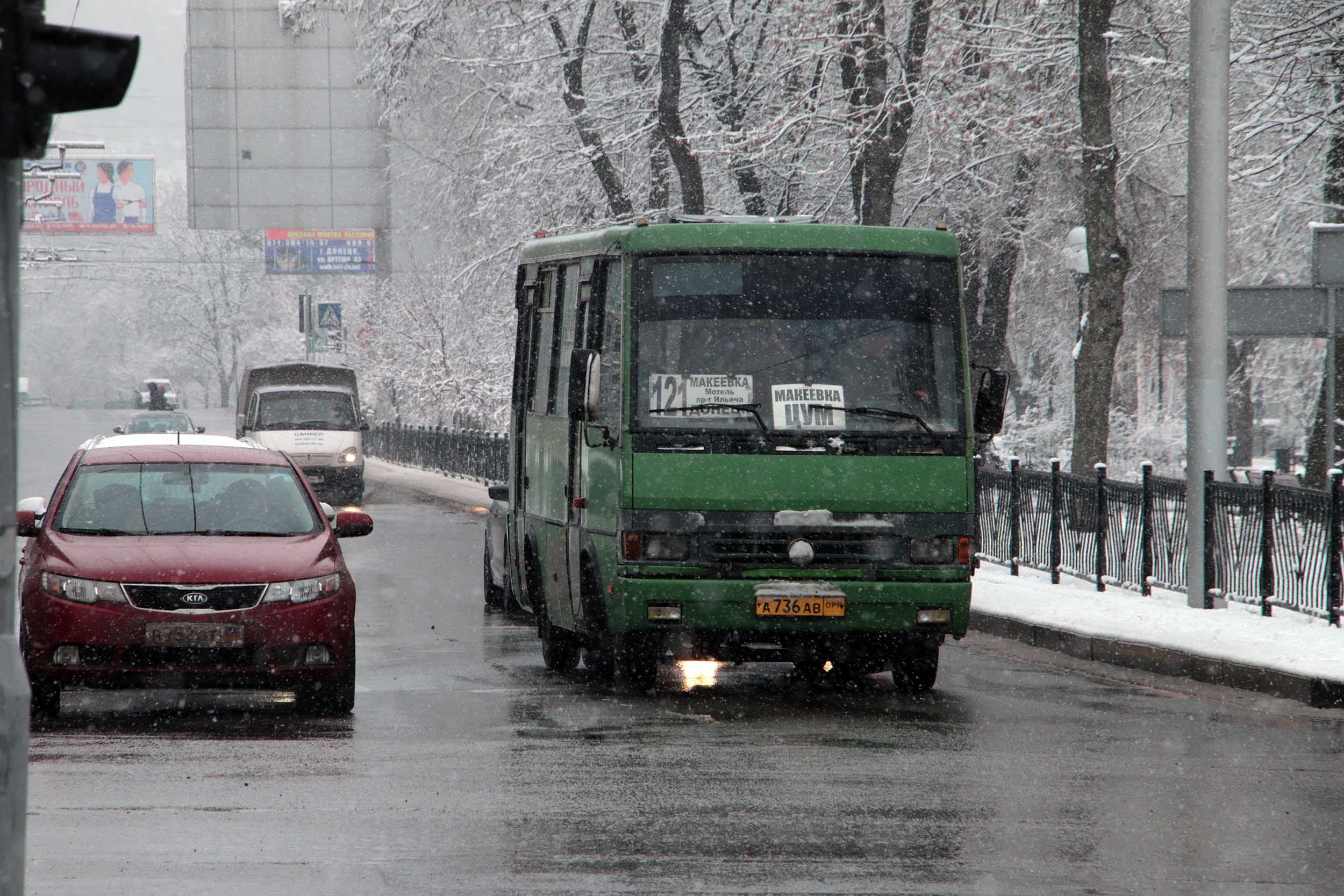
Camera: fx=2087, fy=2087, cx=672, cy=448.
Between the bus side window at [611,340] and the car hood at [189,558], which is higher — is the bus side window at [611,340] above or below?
above

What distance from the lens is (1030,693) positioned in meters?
12.3

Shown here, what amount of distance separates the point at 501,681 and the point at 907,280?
3467 mm

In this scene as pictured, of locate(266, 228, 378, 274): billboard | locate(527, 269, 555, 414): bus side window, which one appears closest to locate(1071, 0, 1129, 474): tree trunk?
locate(527, 269, 555, 414): bus side window

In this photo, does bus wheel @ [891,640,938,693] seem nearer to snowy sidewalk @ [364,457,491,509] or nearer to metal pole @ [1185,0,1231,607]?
metal pole @ [1185,0,1231,607]

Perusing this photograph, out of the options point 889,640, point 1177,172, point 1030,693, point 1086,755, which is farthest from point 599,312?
point 1177,172

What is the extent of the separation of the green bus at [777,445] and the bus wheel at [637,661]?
0.04ft

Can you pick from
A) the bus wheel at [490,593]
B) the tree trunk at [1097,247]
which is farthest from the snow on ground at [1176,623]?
the tree trunk at [1097,247]

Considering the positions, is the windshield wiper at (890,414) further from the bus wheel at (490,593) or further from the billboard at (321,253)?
the billboard at (321,253)

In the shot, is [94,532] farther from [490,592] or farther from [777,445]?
[490,592]

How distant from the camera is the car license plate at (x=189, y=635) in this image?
10703 millimetres

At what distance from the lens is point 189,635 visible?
35.2 feet

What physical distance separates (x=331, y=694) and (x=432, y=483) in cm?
3495

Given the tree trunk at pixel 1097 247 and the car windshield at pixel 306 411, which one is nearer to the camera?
the tree trunk at pixel 1097 247

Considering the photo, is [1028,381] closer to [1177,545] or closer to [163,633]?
[1177,545]
